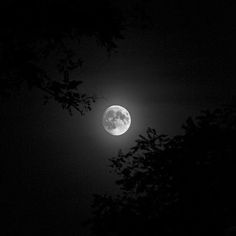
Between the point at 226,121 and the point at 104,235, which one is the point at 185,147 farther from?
the point at 104,235

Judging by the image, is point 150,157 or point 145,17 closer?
point 145,17

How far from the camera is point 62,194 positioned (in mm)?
99188

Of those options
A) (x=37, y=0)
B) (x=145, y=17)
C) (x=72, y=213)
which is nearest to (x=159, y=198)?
(x=145, y=17)

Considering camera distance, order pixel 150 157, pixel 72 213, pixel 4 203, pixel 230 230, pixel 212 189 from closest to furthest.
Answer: pixel 230 230 < pixel 212 189 < pixel 150 157 < pixel 4 203 < pixel 72 213

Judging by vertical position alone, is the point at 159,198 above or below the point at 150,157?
below

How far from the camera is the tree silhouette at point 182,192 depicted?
610 cm

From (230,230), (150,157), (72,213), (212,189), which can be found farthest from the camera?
(72,213)

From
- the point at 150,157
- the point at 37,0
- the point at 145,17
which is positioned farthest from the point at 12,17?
the point at 150,157

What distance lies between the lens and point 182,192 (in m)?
6.25

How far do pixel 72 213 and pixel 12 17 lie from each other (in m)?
90.8

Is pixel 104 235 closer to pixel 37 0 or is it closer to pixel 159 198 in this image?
pixel 159 198

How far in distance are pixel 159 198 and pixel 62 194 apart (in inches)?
3718

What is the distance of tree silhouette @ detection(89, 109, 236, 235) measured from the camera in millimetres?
6098

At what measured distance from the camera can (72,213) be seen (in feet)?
308
